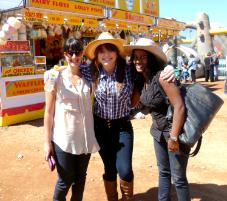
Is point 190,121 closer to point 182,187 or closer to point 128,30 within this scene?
point 182,187

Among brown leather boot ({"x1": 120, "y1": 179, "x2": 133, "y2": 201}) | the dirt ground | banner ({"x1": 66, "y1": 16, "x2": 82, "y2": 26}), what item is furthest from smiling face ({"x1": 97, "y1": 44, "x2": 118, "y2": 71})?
banner ({"x1": 66, "y1": 16, "x2": 82, "y2": 26})

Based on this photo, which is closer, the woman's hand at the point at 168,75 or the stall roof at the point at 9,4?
the woman's hand at the point at 168,75

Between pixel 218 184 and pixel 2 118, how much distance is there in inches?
207

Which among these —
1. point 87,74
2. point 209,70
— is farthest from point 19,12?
point 209,70

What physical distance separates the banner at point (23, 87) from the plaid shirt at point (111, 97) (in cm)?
520

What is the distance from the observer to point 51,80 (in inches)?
109

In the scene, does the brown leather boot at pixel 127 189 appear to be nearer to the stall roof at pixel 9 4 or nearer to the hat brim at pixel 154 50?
the hat brim at pixel 154 50

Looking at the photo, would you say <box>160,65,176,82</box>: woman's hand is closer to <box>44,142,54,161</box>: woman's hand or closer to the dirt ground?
<box>44,142,54,161</box>: woman's hand

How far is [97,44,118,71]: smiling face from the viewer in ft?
10.1

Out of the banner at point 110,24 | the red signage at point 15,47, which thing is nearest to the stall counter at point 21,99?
the red signage at point 15,47

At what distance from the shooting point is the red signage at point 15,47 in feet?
25.2

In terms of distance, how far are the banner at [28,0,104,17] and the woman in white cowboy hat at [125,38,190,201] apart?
5.40 metres

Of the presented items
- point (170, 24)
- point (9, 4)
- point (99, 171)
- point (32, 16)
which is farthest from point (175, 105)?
point (170, 24)

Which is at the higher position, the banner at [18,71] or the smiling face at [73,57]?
the smiling face at [73,57]
